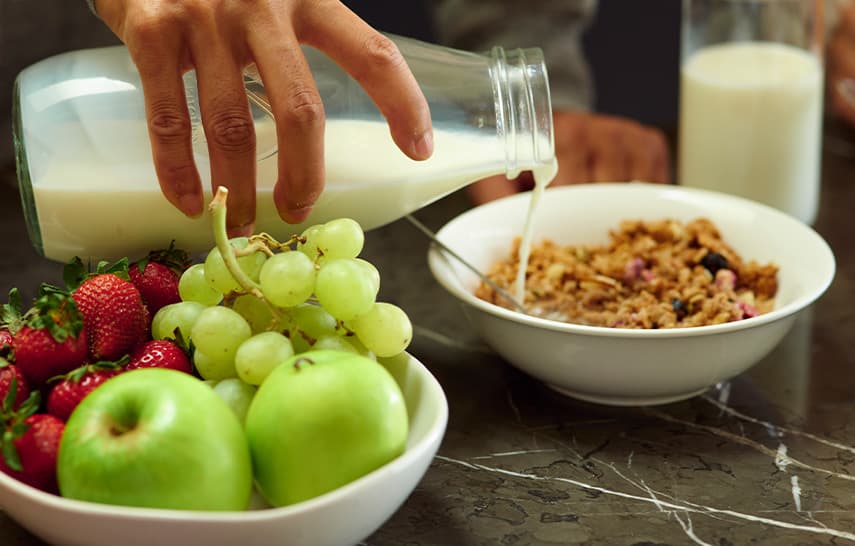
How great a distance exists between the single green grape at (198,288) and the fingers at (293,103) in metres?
0.10

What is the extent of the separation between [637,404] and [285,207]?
0.33 metres

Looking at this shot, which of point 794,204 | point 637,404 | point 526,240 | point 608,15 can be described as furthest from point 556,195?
point 608,15

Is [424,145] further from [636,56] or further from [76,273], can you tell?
[636,56]

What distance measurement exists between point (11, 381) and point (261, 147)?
0.97 feet

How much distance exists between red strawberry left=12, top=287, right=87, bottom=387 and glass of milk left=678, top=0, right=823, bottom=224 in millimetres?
857

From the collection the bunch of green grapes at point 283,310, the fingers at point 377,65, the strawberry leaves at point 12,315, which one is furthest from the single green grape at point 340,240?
the strawberry leaves at point 12,315

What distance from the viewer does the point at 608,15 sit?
225 cm

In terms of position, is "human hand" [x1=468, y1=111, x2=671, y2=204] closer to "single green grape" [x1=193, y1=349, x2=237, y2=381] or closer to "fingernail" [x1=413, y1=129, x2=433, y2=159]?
"fingernail" [x1=413, y1=129, x2=433, y2=159]

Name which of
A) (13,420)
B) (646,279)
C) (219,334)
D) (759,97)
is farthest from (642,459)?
(759,97)

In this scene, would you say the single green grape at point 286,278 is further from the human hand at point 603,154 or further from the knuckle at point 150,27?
the human hand at point 603,154

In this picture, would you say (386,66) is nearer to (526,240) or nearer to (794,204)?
(526,240)

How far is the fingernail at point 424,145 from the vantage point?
31.1 inches

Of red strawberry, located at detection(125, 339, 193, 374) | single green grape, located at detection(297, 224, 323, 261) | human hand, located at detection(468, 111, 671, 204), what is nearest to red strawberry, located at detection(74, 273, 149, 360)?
red strawberry, located at detection(125, 339, 193, 374)

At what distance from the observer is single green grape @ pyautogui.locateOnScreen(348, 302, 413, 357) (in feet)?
2.24
